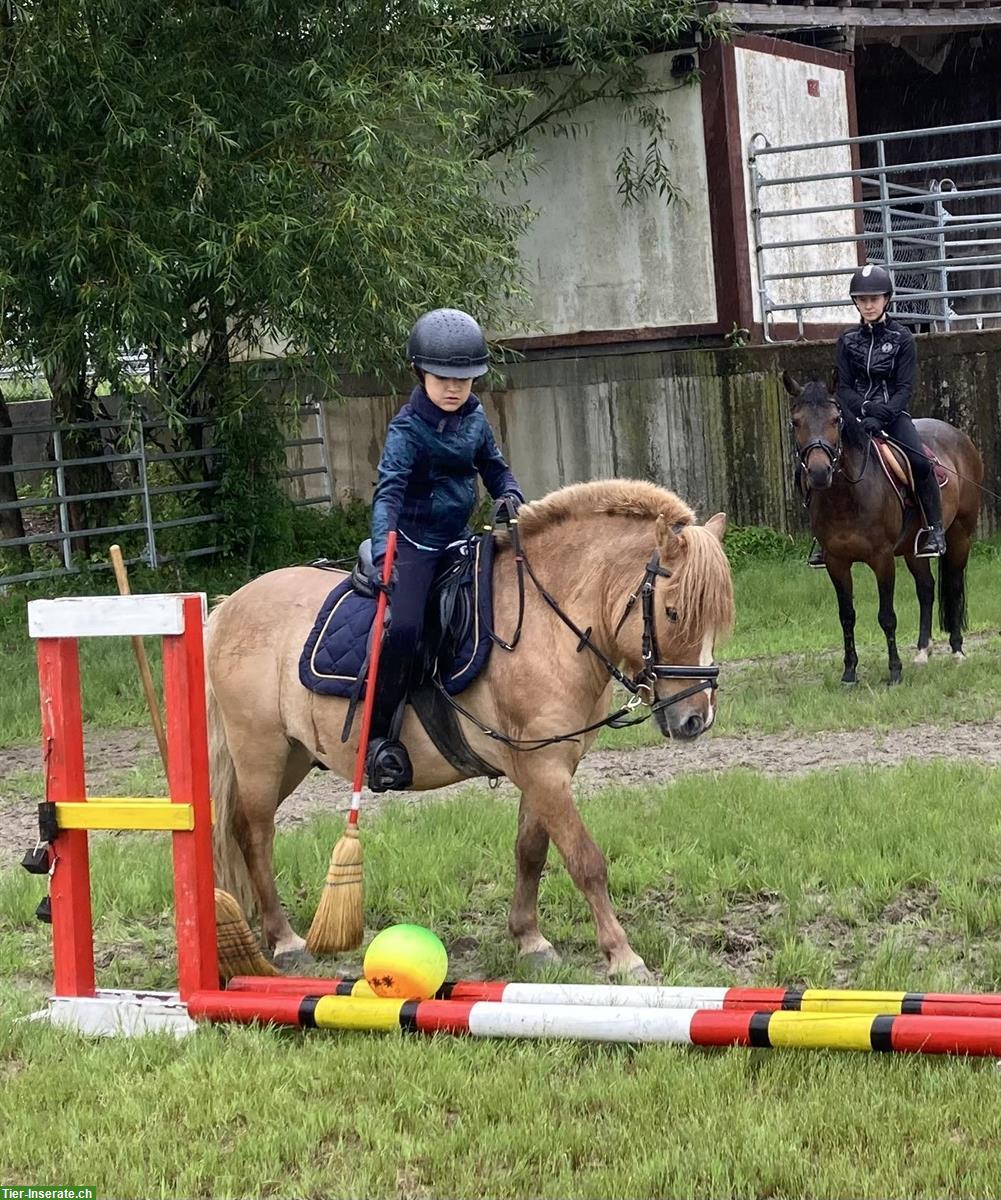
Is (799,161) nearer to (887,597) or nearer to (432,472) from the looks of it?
(887,597)

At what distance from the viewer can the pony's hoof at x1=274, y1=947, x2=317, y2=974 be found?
6066mm

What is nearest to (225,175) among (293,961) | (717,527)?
(293,961)

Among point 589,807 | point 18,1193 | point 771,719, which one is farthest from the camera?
point 771,719

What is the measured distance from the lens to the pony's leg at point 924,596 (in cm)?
1213

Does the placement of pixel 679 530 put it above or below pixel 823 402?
below

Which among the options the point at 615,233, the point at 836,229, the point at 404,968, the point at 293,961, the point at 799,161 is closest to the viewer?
the point at 404,968

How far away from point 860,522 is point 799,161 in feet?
28.9

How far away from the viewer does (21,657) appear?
13.8 meters

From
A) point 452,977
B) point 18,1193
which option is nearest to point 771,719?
point 452,977

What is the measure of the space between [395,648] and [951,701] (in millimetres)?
5906

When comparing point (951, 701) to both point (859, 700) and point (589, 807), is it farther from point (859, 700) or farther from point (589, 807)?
point (589, 807)

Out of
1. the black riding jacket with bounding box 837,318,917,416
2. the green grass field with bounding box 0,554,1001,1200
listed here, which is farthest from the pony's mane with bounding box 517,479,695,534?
the black riding jacket with bounding box 837,318,917,416

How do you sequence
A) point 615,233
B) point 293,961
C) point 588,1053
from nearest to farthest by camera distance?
point 588,1053, point 293,961, point 615,233

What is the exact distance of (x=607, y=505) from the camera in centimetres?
561
